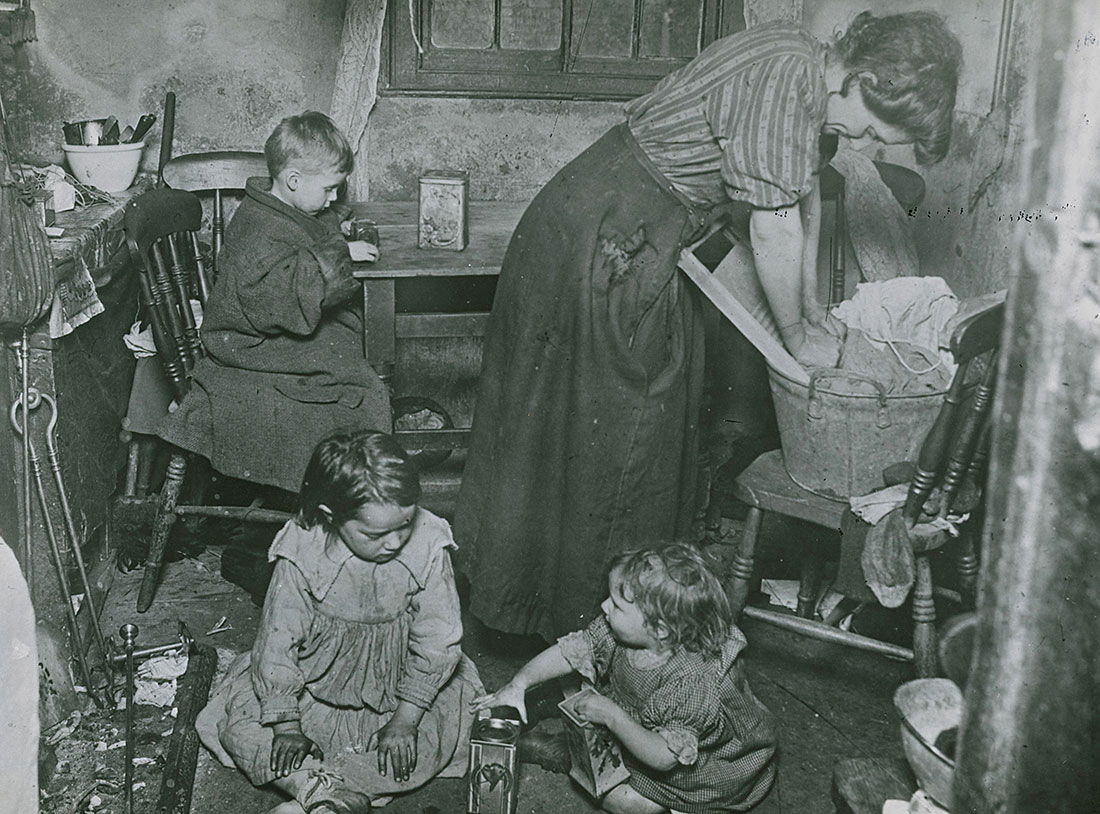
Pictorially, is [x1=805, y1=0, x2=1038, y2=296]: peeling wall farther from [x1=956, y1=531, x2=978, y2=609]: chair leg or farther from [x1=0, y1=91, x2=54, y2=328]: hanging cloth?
[x1=0, y1=91, x2=54, y2=328]: hanging cloth

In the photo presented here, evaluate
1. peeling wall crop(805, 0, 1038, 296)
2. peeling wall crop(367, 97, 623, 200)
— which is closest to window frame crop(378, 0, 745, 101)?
peeling wall crop(367, 97, 623, 200)

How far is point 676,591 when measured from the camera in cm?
239

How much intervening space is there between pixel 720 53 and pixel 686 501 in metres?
1.09

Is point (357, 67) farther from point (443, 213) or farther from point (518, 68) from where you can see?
point (443, 213)

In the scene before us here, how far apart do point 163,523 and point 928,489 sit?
2.10 meters

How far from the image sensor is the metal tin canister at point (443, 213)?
3637mm

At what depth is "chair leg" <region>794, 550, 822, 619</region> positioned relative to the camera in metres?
3.34

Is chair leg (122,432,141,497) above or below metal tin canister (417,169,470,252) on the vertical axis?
below

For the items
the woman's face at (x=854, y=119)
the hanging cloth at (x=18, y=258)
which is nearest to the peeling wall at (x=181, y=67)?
the hanging cloth at (x=18, y=258)

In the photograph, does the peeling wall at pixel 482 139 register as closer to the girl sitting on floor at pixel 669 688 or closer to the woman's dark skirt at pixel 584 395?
the woman's dark skirt at pixel 584 395

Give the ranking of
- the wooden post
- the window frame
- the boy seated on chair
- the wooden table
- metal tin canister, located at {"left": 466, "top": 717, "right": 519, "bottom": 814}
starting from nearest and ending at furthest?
the wooden post, metal tin canister, located at {"left": 466, "top": 717, "right": 519, "bottom": 814}, the boy seated on chair, the wooden table, the window frame

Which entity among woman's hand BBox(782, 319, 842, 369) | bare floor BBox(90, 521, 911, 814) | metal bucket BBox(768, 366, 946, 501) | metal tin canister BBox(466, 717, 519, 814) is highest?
woman's hand BBox(782, 319, 842, 369)

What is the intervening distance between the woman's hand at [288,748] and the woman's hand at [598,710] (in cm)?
61

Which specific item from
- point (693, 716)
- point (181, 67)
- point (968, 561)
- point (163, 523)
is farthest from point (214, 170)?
point (968, 561)
